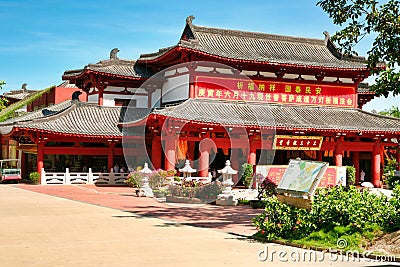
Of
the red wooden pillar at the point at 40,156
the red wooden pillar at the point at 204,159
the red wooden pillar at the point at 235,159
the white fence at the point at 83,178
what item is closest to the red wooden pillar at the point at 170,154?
the red wooden pillar at the point at 204,159

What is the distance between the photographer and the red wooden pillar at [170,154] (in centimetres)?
2811

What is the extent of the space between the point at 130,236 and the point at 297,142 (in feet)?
62.2

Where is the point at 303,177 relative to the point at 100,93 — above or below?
below

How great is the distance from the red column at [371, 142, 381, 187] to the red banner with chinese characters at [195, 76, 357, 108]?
297 centimetres

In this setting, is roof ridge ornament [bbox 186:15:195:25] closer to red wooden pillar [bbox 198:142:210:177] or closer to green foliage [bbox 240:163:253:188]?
red wooden pillar [bbox 198:142:210:177]

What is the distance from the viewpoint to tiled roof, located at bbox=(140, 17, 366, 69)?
100 ft

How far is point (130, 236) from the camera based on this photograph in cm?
1252

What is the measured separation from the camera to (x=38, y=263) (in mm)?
9281

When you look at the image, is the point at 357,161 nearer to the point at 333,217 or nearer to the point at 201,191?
the point at 201,191

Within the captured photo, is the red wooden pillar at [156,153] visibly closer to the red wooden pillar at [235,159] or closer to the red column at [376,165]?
the red wooden pillar at [235,159]

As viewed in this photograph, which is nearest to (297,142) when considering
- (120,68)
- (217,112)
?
(217,112)
